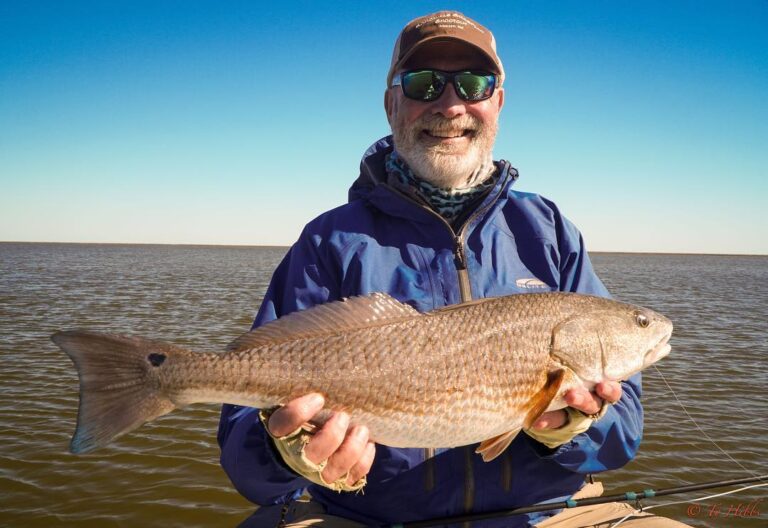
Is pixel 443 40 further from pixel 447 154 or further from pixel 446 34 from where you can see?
pixel 447 154

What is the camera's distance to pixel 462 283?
350 centimetres

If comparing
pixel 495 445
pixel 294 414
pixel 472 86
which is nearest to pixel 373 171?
pixel 472 86

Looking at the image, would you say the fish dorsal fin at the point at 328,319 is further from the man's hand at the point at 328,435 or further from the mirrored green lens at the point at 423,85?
the mirrored green lens at the point at 423,85

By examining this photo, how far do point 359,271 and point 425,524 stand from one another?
5.52ft

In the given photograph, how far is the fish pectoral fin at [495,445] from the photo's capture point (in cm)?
294

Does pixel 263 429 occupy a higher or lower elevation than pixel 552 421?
lower

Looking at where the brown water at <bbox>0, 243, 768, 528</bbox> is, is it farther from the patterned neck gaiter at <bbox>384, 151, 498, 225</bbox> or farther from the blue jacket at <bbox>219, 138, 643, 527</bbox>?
the patterned neck gaiter at <bbox>384, 151, 498, 225</bbox>

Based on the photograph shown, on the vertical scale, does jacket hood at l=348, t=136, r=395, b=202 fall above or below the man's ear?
below

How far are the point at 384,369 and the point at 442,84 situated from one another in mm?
2271

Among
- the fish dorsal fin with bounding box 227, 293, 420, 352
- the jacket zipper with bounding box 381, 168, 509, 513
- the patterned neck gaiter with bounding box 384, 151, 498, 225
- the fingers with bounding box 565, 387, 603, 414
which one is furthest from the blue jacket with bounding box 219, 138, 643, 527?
the fish dorsal fin with bounding box 227, 293, 420, 352

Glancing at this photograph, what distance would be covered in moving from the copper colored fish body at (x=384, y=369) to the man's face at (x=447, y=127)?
50.0 inches

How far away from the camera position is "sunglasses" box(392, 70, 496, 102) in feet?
12.8

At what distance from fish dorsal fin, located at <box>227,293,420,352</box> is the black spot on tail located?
1.20 ft

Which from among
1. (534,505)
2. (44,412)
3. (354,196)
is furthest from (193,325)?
(534,505)
